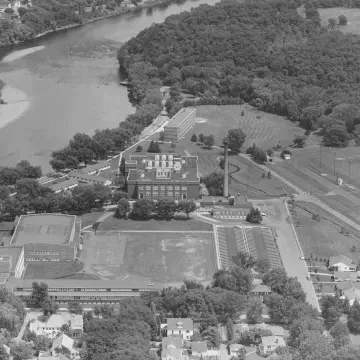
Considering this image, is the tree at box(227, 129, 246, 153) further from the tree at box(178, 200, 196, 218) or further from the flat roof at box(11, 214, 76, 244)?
the flat roof at box(11, 214, 76, 244)

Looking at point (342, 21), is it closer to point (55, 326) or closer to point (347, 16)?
point (347, 16)

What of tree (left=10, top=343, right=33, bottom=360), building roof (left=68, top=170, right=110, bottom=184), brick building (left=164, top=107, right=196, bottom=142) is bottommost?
brick building (left=164, top=107, right=196, bottom=142)

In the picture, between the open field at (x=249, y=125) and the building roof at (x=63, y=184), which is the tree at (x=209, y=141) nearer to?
the open field at (x=249, y=125)

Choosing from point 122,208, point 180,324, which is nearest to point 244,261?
point 180,324

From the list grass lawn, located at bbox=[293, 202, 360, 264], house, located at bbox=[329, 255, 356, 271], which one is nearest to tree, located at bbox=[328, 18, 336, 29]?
grass lawn, located at bbox=[293, 202, 360, 264]

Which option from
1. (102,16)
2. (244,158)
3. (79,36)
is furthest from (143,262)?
(102,16)
